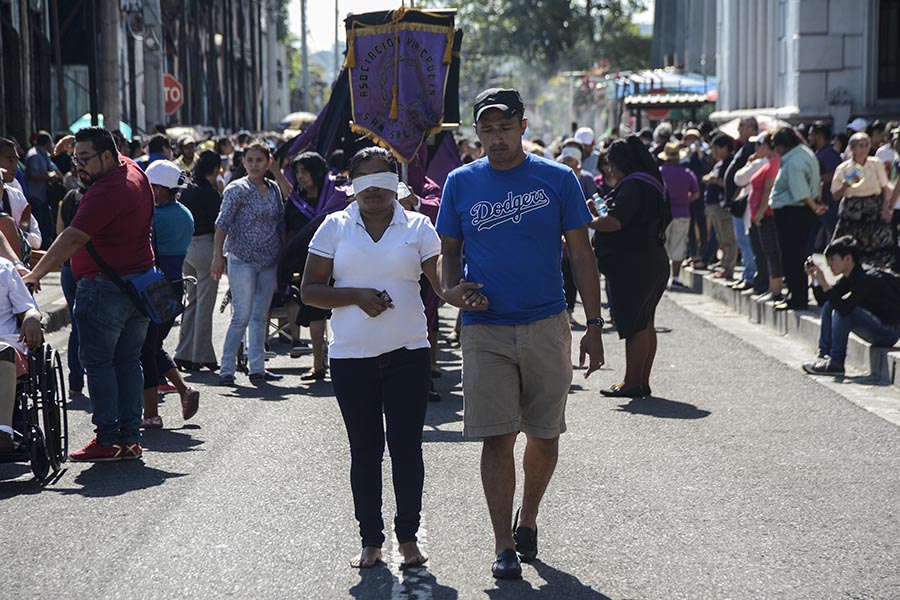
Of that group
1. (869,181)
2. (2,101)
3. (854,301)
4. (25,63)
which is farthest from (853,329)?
(25,63)

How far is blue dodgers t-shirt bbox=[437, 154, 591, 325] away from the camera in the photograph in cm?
605

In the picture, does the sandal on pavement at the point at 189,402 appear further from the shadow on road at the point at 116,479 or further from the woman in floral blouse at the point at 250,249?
the woman in floral blouse at the point at 250,249

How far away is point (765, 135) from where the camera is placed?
633 inches

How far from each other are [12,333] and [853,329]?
Answer: 6.85 metres

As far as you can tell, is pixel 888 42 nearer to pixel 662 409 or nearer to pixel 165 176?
pixel 662 409

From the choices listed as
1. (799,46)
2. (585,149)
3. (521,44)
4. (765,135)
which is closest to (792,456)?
(765,135)

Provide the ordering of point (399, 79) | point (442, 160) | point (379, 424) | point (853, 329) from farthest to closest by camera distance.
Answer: point (442, 160) < point (399, 79) < point (853, 329) < point (379, 424)

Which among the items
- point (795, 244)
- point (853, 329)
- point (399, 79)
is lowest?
point (853, 329)

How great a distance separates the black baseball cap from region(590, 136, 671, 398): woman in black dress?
4.65 metres

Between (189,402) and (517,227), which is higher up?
(517,227)

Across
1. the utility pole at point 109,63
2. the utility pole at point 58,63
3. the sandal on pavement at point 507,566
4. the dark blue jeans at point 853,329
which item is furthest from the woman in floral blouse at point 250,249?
the utility pole at point 109,63

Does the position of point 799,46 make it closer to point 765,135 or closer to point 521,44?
point 765,135

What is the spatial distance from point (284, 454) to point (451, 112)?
5133mm

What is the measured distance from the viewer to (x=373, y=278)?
618cm
